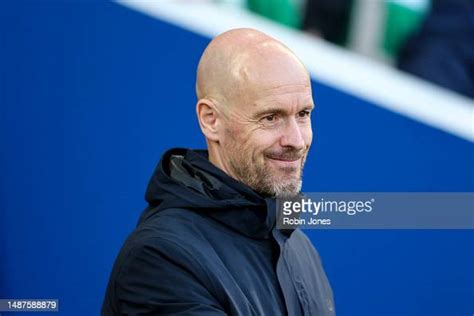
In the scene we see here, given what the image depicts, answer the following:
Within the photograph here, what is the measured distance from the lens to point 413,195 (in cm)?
244

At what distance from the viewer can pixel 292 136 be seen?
5.37 ft

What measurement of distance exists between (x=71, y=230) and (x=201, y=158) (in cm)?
85

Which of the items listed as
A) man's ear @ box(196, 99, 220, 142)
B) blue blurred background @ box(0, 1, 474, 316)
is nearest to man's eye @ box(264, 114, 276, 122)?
man's ear @ box(196, 99, 220, 142)

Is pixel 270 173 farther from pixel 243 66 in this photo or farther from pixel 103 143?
pixel 103 143

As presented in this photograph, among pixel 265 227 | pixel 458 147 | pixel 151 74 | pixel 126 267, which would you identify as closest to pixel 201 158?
pixel 265 227

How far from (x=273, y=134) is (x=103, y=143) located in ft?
2.83

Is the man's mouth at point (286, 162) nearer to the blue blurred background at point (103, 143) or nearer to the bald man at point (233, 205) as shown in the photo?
the bald man at point (233, 205)

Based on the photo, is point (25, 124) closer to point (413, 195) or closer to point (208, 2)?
point (208, 2)

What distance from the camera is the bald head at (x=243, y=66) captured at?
1.63 meters

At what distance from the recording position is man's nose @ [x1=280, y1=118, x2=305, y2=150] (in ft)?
5.36

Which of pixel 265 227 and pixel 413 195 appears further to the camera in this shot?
pixel 413 195

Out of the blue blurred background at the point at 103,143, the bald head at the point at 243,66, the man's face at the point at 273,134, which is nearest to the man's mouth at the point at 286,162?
the man's face at the point at 273,134

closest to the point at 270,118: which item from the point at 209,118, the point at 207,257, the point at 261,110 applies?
the point at 261,110

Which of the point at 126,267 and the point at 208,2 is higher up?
the point at 208,2
